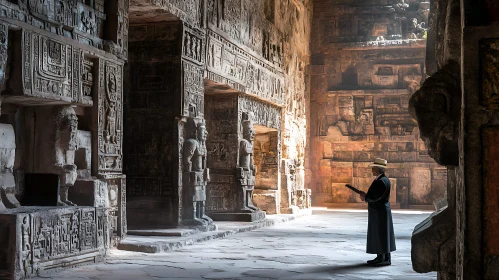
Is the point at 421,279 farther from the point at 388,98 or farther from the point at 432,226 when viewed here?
the point at 388,98

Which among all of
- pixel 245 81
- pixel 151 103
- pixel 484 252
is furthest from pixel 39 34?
pixel 245 81

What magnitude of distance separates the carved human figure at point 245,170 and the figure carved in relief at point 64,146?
17.2 ft

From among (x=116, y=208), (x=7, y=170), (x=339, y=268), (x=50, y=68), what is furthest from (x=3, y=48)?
(x=339, y=268)

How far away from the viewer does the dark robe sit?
6.59m

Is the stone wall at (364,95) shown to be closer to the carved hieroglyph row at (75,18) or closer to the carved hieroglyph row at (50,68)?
the carved hieroglyph row at (75,18)

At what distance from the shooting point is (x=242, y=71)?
11766 millimetres

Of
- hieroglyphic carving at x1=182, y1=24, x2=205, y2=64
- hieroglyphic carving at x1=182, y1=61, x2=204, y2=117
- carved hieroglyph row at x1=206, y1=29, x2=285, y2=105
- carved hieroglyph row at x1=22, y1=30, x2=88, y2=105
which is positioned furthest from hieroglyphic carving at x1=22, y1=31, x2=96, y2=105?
carved hieroglyph row at x1=206, y1=29, x2=285, y2=105

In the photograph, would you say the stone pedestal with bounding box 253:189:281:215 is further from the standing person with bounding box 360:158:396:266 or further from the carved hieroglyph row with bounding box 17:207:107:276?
the carved hieroglyph row with bounding box 17:207:107:276

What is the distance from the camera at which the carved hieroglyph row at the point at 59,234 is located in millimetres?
5273

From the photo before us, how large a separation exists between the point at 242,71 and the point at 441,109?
359 inches

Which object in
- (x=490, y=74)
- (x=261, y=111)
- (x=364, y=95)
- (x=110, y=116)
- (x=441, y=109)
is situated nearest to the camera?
(x=490, y=74)

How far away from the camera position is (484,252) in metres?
2.48

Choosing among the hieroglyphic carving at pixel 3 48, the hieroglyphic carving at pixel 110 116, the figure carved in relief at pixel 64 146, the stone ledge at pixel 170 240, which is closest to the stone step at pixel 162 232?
the stone ledge at pixel 170 240

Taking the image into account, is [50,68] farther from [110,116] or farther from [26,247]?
[26,247]
